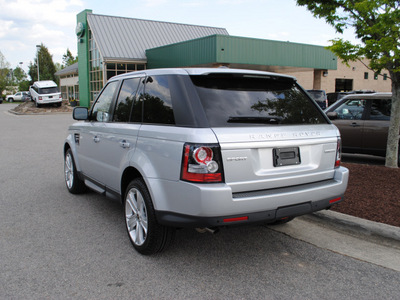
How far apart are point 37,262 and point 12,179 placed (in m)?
4.27

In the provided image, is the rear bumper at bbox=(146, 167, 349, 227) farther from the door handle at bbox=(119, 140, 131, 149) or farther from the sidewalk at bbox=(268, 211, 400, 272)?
the sidewalk at bbox=(268, 211, 400, 272)

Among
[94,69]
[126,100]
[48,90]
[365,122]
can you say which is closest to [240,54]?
[94,69]

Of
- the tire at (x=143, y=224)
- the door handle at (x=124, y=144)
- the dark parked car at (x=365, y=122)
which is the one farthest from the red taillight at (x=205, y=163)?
the dark parked car at (x=365, y=122)

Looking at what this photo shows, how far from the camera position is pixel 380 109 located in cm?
852

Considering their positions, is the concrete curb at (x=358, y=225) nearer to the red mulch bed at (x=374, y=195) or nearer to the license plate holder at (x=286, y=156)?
the red mulch bed at (x=374, y=195)

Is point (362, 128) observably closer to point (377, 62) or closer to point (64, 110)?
point (377, 62)

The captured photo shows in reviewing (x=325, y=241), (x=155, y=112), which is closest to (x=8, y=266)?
(x=155, y=112)

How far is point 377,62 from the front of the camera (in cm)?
A: 685

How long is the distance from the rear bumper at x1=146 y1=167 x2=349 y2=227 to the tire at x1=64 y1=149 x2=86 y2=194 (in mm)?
3015

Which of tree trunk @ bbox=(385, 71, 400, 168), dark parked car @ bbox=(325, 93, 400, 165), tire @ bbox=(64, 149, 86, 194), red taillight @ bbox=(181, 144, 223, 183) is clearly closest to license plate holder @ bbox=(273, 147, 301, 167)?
red taillight @ bbox=(181, 144, 223, 183)

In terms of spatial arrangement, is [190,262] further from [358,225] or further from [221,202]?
[358,225]

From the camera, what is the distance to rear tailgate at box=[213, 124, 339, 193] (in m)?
3.16

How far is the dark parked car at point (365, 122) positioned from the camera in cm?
839

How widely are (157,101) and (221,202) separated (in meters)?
1.32
